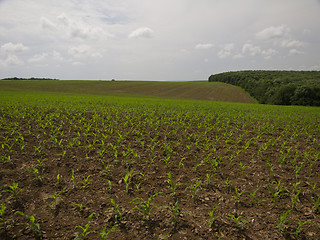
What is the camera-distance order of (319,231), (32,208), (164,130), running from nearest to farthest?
(319,231)
(32,208)
(164,130)

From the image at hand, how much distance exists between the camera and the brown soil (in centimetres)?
376

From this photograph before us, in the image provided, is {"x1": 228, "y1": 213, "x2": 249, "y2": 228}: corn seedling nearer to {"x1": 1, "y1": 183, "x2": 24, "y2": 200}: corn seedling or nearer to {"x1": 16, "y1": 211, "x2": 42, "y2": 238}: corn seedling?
{"x1": 16, "y1": 211, "x2": 42, "y2": 238}: corn seedling

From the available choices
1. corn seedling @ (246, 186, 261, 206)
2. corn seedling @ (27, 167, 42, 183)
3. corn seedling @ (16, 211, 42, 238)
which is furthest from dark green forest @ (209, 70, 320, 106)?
corn seedling @ (16, 211, 42, 238)

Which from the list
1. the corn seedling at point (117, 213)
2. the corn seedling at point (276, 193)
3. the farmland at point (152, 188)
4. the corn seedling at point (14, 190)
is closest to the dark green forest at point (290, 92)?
the farmland at point (152, 188)

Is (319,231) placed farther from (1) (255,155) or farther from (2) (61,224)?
(2) (61,224)

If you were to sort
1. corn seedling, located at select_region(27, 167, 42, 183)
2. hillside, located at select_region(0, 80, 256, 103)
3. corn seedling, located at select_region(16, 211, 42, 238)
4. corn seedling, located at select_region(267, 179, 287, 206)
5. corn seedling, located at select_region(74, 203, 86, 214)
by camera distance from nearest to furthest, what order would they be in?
1. corn seedling, located at select_region(16, 211, 42, 238)
2. corn seedling, located at select_region(74, 203, 86, 214)
3. corn seedling, located at select_region(267, 179, 287, 206)
4. corn seedling, located at select_region(27, 167, 42, 183)
5. hillside, located at select_region(0, 80, 256, 103)

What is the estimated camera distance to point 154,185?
524cm

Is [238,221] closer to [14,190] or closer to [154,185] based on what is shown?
[154,185]

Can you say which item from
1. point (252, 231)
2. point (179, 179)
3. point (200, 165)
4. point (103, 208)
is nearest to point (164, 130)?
point (200, 165)

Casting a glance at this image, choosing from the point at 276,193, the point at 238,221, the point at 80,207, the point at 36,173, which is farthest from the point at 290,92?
the point at 36,173

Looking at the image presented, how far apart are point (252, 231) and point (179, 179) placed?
2.31 metres

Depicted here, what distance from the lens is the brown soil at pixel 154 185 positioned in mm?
3756

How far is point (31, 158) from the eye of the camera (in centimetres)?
624

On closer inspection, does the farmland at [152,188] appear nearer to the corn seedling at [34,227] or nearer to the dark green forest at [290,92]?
the corn seedling at [34,227]
